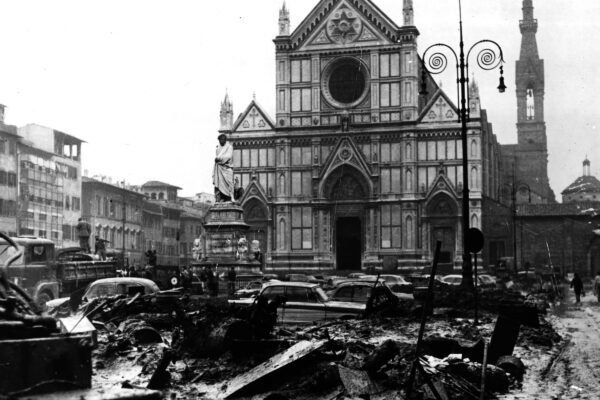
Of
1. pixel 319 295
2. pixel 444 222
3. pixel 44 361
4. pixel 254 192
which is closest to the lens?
pixel 44 361

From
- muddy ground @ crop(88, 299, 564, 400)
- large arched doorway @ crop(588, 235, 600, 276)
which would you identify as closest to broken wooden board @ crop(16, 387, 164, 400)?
muddy ground @ crop(88, 299, 564, 400)

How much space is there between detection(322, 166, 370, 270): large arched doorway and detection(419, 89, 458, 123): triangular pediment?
606cm

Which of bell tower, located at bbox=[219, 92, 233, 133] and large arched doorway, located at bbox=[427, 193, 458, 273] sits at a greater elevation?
bell tower, located at bbox=[219, 92, 233, 133]

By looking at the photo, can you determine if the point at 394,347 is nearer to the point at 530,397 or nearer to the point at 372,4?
the point at 530,397

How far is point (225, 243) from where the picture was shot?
36844 mm

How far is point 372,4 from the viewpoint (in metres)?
53.3

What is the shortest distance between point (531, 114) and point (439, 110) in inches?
2217

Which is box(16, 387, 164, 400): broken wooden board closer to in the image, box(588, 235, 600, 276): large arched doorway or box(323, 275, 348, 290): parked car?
box(323, 275, 348, 290): parked car

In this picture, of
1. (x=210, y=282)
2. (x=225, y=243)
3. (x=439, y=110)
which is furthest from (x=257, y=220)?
(x=210, y=282)

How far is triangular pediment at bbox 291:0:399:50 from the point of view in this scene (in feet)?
174

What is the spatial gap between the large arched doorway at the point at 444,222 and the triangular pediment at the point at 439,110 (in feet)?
17.2

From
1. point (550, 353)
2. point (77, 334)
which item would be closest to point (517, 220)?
point (550, 353)

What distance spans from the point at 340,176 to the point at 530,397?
1739 inches

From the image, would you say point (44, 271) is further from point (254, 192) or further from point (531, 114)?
point (531, 114)
